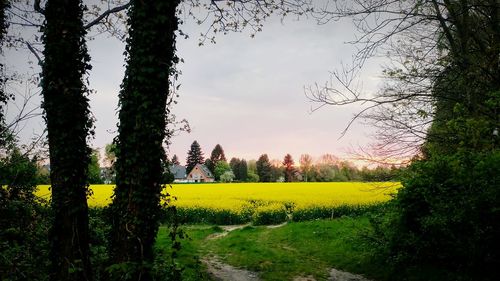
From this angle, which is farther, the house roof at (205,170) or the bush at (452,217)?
the house roof at (205,170)

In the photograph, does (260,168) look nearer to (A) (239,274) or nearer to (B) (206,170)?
(B) (206,170)

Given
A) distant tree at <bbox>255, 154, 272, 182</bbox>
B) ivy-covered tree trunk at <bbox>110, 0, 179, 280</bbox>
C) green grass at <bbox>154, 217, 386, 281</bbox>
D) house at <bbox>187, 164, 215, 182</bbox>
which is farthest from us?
house at <bbox>187, 164, 215, 182</bbox>

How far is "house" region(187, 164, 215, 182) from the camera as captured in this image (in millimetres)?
94775

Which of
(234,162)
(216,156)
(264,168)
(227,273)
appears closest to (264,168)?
(264,168)

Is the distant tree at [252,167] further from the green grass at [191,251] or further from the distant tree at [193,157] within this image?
the green grass at [191,251]

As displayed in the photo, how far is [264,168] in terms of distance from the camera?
90250 millimetres

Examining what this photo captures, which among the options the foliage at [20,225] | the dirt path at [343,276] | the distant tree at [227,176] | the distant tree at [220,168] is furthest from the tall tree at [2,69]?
the distant tree at [220,168]

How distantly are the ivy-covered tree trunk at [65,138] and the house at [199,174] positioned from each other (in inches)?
3531

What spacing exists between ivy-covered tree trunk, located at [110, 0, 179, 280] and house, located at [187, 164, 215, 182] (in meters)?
90.6

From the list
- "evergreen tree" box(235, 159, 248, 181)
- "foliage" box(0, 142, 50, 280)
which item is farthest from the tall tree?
"evergreen tree" box(235, 159, 248, 181)

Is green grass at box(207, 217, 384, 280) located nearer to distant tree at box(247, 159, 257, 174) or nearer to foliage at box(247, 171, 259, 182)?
foliage at box(247, 171, 259, 182)

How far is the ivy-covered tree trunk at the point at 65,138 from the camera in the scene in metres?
5.30

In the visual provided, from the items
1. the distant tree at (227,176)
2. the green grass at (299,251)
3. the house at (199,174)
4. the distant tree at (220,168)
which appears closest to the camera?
the green grass at (299,251)

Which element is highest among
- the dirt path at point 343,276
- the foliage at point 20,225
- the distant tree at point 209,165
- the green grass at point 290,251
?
the distant tree at point 209,165
